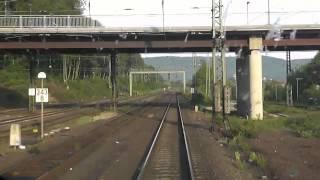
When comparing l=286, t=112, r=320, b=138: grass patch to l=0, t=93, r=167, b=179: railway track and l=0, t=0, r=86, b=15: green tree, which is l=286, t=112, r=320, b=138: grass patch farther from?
l=0, t=0, r=86, b=15: green tree

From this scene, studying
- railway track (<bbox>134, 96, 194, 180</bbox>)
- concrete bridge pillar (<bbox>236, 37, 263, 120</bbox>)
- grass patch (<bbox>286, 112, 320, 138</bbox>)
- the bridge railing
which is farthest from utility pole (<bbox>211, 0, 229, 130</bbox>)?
the bridge railing

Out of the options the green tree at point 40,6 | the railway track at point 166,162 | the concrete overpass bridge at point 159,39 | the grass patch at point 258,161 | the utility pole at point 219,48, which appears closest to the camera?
the railway track at point 166,162

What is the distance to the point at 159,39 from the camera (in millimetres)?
62906

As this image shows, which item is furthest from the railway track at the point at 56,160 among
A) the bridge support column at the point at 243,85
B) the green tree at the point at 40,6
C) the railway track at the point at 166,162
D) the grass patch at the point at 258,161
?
the green tree at the point at 40,6

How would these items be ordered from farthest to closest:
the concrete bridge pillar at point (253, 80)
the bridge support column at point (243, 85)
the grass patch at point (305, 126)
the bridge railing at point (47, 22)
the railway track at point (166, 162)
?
1. the bridge railing at point (47, 22)
2. the bridge support column at point (243, 85)
3. the concrete bridge pillar at point (253, 80)
4. the grass patch at point (305, 126)
5. the railway track at point (166, 162)

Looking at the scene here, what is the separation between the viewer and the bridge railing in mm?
61625

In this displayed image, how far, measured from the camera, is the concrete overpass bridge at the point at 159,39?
2329 inches

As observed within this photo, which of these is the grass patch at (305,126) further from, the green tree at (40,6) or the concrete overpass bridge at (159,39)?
the green tree at (40,6)

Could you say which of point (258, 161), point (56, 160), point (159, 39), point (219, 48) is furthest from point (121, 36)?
point (258, 161)

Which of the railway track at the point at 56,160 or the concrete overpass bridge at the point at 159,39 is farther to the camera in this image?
the concrete overpass bridge at the point at 159,39

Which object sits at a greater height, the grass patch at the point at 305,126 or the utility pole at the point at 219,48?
the utility pole at the point at 219,48

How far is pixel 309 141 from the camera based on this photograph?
30.4 m

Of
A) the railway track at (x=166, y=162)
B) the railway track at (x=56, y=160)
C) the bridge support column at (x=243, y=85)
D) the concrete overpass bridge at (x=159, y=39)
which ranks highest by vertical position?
the concrete overpass bridge at (x=159, y=39)

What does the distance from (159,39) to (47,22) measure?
11.5 m
